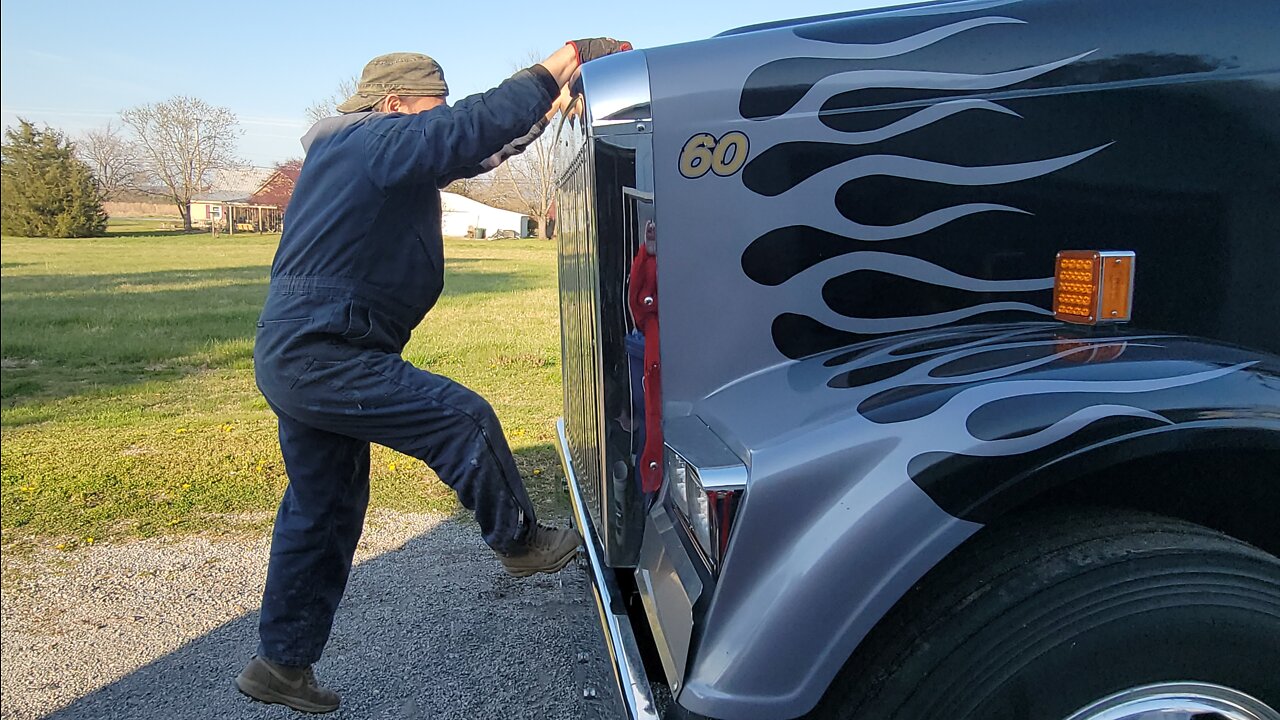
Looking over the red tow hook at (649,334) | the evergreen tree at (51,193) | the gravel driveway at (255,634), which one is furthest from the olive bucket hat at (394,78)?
the evergreen tree at (51,193)

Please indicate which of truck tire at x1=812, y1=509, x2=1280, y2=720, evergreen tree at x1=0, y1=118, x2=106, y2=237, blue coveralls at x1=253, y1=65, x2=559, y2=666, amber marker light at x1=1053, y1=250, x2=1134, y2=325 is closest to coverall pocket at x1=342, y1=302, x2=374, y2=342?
blue coveralls at x1=253, y1=65, x2=559, y2=666

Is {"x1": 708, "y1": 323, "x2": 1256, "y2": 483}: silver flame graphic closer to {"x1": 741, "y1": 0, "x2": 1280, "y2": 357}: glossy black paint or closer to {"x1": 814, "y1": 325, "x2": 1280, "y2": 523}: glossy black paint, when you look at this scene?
{"x1": 814, "y1": 325, "x2": 1280, "y2": 523}: glossy black paint

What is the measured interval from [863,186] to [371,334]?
1453 millimetres

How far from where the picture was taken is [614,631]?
2080 millimetres

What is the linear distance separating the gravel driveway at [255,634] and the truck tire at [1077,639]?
112cm

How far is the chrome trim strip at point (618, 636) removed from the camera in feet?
5.88

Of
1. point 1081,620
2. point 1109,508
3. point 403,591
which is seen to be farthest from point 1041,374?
point 403,591

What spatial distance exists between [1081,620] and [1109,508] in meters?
0.29

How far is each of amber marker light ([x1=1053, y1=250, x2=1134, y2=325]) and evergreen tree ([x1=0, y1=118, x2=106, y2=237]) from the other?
16.7 m

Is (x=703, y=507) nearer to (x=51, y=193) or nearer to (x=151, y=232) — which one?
(x=51, y=193)

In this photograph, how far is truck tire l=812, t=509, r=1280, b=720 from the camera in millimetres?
1562

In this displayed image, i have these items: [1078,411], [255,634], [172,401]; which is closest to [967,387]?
[1078,411]

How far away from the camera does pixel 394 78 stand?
110 inches

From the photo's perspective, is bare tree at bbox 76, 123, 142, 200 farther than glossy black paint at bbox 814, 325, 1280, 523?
Yes
